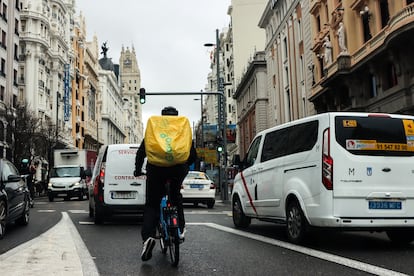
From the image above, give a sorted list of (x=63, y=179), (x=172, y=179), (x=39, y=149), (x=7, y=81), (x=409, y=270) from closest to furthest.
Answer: (x=409, y=270), (x=172, y=179), (x=63, y=179), (x=39, y=149), (x=7, y=81)

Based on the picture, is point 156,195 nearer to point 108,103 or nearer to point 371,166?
point 371,166

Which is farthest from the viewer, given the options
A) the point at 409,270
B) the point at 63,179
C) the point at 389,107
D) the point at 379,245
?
the point at 63,179

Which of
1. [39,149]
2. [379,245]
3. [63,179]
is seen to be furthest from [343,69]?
[39,149]

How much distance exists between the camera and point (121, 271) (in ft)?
17.7

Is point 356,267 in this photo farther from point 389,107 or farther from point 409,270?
point 389,107

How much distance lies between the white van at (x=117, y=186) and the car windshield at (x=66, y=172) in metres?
18.5

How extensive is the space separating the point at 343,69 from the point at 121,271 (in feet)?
74.2

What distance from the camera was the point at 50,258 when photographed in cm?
628

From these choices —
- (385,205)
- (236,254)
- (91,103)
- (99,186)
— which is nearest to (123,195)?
(99,186)

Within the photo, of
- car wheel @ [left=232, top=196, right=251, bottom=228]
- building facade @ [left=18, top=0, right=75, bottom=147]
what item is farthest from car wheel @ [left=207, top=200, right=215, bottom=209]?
building facade @ [left=18, top=0, right=75, bottom=147]

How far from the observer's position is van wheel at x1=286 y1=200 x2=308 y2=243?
7426mm

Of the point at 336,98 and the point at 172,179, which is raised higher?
the point at 336,98

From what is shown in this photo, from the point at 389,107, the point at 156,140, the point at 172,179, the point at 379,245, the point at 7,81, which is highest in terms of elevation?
the point at 7,81

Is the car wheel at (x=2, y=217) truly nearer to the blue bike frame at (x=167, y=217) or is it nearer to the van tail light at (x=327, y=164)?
the blue bike frame at (x=167, y=217)
